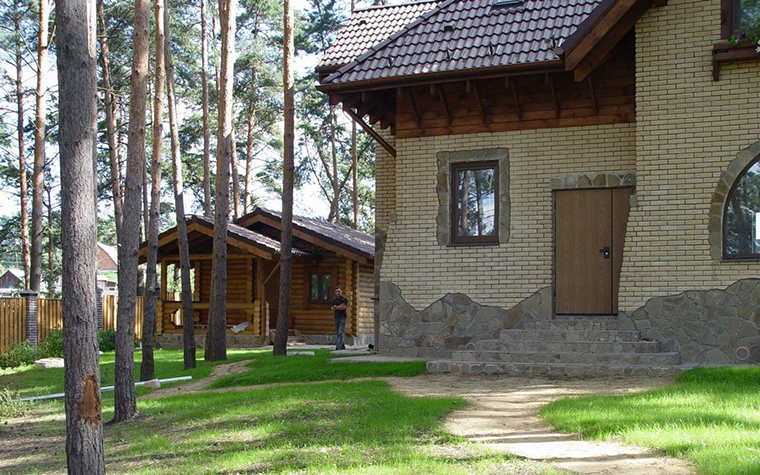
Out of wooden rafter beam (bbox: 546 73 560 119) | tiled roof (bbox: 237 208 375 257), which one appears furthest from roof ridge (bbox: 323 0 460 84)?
tiled roof (bbox: 237 208 375 257)

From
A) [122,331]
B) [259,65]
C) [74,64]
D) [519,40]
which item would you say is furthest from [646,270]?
[259,65]

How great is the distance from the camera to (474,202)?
1408cm

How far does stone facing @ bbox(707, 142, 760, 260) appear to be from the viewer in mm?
11754

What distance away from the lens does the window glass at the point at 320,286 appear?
27031 mm

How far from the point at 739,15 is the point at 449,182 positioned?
5.13 meters

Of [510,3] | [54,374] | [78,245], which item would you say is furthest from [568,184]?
[54,374]

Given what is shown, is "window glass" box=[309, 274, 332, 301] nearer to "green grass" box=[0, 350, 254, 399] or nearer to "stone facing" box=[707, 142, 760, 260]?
"green grass" box=[0, 350, 254, 399]

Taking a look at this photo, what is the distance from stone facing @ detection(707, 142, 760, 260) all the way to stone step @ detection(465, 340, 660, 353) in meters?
1.66

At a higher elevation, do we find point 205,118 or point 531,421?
point 205,118

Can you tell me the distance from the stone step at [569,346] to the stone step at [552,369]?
61cm

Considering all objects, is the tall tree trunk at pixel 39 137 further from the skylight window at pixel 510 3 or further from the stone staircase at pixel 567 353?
the stone staircase at pixel 567 353

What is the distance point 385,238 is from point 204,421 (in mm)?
6870

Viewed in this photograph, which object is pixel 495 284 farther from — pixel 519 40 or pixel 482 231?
pixel 519 40

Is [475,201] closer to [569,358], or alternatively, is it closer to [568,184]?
[568,184]
